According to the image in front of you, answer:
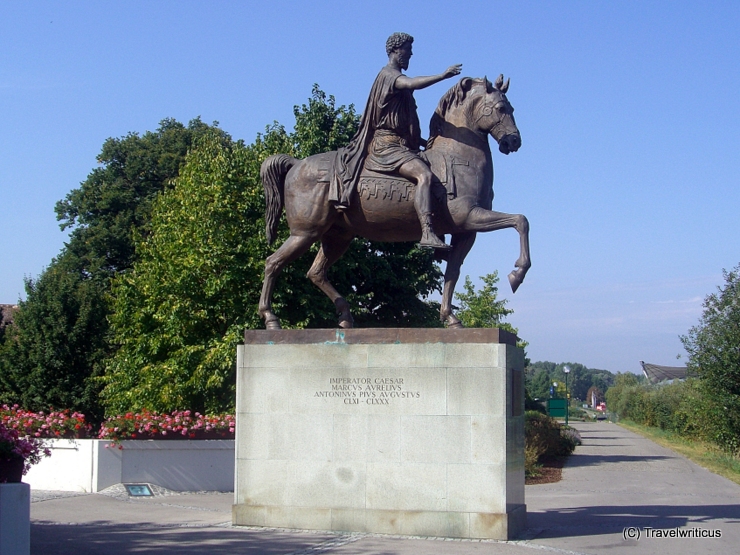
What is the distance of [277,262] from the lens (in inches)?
506

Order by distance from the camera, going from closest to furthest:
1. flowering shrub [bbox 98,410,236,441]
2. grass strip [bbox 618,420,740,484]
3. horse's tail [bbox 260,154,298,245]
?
horse's tail [bbox 260,154,298,245] < flowering shrub [bbox 98,410,236,441] < grass strip [bbox 618,420,740,484]

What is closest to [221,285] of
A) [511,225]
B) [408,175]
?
[408,175]

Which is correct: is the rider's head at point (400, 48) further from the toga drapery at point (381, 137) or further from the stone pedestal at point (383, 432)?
the stone pedestal at point (383, 432)

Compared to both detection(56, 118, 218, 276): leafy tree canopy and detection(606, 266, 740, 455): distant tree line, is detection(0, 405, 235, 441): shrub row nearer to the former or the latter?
detection(606, 266, 740, 455): distant tree line

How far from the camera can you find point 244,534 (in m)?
11.3

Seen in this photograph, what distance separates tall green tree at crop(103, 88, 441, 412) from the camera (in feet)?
78.4

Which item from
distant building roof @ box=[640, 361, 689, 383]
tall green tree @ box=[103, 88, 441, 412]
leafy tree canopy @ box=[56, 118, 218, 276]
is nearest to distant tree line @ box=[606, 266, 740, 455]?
tall green tree @ box=[103, 88, 441, 412]

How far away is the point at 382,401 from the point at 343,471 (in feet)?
3.40

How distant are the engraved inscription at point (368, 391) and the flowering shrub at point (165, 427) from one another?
681cm

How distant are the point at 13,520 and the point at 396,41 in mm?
7831

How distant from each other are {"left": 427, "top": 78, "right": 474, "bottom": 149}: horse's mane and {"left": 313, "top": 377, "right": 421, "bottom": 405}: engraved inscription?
134 inches

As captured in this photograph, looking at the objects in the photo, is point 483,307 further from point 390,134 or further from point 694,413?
point 390,134

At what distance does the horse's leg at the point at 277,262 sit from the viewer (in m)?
12.7

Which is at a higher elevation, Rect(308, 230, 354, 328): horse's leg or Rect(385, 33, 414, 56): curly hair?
Rect(385, 33, 414, 56): curly hair
